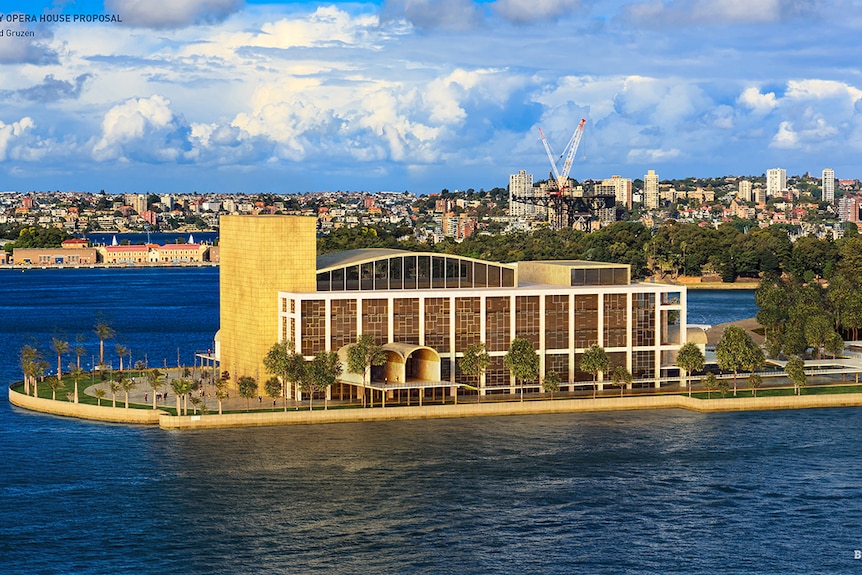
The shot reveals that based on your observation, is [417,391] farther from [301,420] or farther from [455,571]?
[455,571]

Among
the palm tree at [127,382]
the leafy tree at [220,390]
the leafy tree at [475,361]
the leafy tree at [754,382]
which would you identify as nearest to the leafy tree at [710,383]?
the leafy tree at [754,382]

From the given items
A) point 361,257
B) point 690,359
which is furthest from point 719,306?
point 361,257

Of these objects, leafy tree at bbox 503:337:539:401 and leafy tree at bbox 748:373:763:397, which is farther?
leafy tree at bbox 748:373:763:397

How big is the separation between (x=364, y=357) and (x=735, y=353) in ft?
61.0

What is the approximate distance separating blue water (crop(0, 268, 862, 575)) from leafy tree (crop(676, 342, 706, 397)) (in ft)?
12.4

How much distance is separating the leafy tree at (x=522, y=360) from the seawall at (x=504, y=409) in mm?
1548

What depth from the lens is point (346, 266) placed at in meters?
69.9

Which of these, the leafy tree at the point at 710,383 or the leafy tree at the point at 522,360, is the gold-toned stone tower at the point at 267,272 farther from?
the leafy tree at the point at 710,383

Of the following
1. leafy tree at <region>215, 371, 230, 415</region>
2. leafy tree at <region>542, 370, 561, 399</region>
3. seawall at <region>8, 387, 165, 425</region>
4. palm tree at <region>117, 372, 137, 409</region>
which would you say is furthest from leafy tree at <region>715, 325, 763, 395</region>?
palm tree at <region>117, 372, 137, 409</region>

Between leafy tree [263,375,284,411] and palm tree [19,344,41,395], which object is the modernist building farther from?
palm tree [19,344,41,395]

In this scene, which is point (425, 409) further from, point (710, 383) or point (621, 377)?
point (710, 383)

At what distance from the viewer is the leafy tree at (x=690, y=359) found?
71875 millimetres

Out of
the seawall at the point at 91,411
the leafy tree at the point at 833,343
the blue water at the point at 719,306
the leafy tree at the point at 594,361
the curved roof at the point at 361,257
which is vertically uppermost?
the curved roof at the point at 361,257

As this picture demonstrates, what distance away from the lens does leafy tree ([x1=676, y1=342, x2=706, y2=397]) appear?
7188cm
